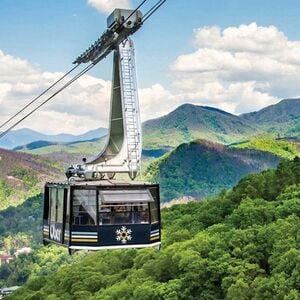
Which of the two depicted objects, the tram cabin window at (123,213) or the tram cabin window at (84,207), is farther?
the tram cabin window at (123,213)

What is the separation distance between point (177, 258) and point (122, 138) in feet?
84.1

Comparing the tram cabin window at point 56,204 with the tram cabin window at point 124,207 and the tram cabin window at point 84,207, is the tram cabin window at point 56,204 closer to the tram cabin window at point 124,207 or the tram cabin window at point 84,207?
the tram cabin window at point 84,207

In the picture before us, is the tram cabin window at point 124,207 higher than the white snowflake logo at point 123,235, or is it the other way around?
the tram cabin window at point 124,207

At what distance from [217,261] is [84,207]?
24.4 meters

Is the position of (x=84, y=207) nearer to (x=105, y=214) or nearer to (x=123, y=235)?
(x=105, y=214)

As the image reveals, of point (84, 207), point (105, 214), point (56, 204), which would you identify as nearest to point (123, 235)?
point (105, 214)

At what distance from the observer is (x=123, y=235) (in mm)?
18625

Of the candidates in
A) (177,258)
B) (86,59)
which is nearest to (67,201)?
(86,59)

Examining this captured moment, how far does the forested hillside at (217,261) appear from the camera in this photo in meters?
37.7

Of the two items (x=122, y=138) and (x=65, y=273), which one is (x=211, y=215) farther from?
(x=122, y=138)

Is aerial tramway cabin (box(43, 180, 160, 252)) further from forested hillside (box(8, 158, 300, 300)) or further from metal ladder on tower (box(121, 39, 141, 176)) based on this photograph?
forested hillside (box(8, 158, 300, 300))

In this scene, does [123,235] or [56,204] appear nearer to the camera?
[123,235]

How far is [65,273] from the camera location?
194ft

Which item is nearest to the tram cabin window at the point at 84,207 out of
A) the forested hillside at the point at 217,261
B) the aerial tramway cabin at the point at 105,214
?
the aerial tramway cabin at the point at 105,214
